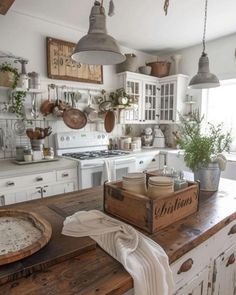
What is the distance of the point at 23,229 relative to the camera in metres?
0.89

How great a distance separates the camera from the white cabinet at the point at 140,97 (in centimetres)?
354

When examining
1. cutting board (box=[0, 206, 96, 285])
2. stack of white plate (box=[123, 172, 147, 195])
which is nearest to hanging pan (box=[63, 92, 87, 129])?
stack of white plate (box=[123, 172, 147, 195])

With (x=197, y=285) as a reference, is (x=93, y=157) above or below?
above

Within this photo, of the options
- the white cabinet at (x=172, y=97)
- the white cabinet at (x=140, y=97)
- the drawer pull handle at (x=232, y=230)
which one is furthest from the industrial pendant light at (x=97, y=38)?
the white cabinet at (x=172, y=97)

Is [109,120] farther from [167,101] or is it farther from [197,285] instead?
[197,285]

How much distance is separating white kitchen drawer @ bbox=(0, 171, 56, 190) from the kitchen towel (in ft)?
4.39

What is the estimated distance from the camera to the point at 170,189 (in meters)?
1.06

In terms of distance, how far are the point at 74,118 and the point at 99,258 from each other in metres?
2.52

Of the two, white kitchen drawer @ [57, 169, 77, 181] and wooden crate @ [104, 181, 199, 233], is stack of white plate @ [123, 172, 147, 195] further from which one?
white kitchen drawer @ [57, 169, 77, 181]

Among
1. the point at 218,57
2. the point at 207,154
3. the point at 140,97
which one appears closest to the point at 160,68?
the point at 140,97

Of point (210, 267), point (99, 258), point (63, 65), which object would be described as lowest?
point (210, 267)

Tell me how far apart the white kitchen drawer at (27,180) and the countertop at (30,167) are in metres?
0.04

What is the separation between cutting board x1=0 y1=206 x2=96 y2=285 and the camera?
0.67m

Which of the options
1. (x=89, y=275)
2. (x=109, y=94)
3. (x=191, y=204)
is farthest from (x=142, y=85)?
(x=89, y=275)
